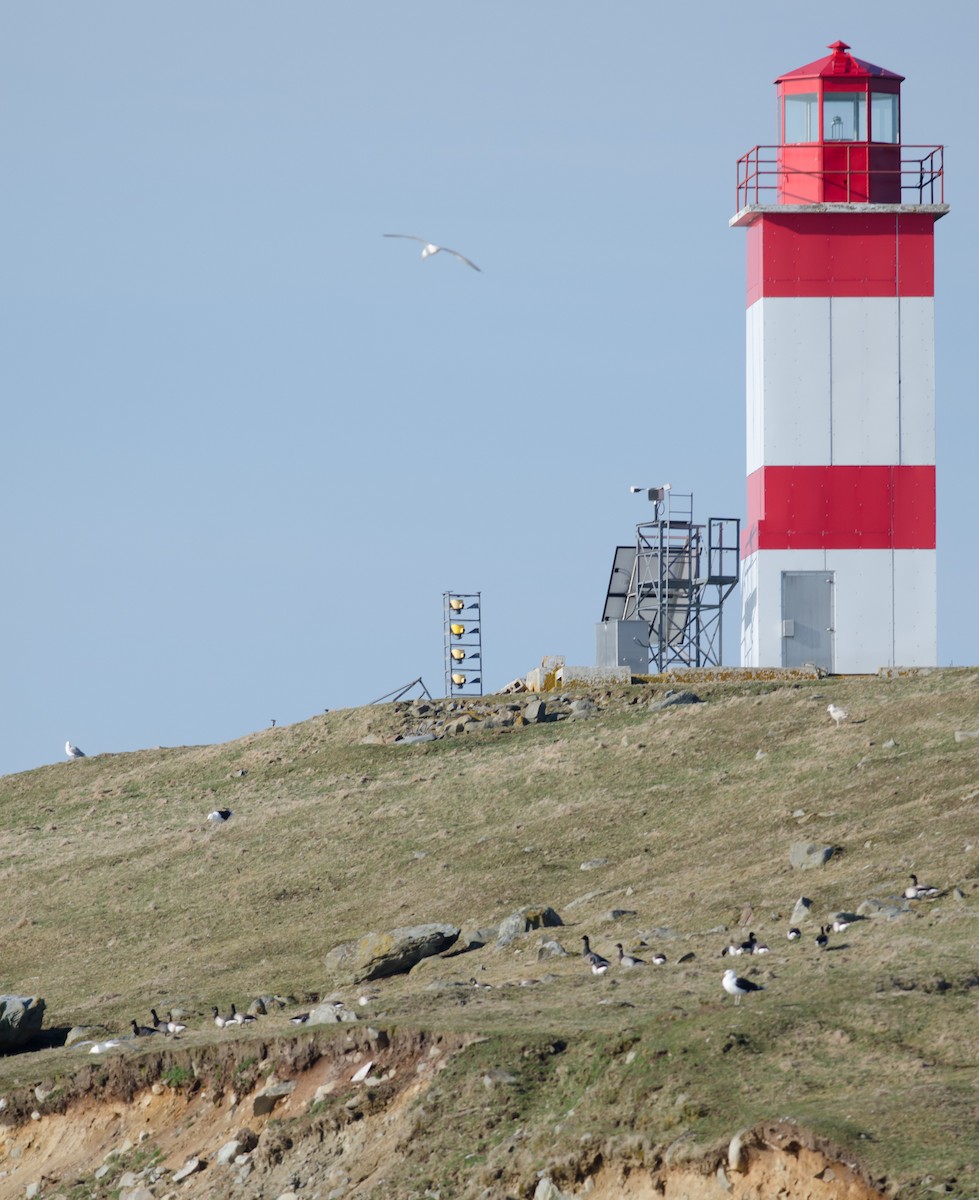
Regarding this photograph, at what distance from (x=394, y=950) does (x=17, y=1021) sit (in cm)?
509

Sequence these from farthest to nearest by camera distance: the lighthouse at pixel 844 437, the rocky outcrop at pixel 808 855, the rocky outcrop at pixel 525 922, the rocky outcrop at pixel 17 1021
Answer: the lighthouse at pixel 844 437
the rocky outcrop at pixel 808 855
the rocky outcrop at pixel 525 922
the rocky outcrop at pixel 17 1021

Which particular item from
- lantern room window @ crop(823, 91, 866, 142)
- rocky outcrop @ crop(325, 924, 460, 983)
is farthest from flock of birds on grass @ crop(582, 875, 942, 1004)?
lantern room window @ crop(823, 91, 866, 142)

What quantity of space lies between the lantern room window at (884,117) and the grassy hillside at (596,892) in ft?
43.4

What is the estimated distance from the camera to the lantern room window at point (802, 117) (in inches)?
1876

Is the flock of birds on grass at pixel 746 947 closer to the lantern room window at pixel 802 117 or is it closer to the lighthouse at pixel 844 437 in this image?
the lighthouse at pixel 844 437

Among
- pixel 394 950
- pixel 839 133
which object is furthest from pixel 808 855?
pixel 839 133

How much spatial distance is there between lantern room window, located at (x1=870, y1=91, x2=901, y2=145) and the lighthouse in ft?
5.82

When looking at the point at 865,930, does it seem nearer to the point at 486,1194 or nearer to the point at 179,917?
the point at 486,1194

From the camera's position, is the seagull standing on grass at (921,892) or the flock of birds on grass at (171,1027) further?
the seagull standing on grass at (921,892)

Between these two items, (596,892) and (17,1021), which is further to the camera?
(596,892)

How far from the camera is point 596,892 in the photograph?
31.2 meters

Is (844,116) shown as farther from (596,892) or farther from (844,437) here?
(596,892)

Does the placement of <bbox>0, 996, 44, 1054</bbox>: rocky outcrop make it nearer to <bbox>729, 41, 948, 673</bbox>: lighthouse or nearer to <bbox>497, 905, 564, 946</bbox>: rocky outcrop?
<bbox>497, 905, 564, 946</bbox>: rocky outcrop

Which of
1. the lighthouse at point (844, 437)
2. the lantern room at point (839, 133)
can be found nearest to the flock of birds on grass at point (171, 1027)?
the lighthouse at point (844, 437)
